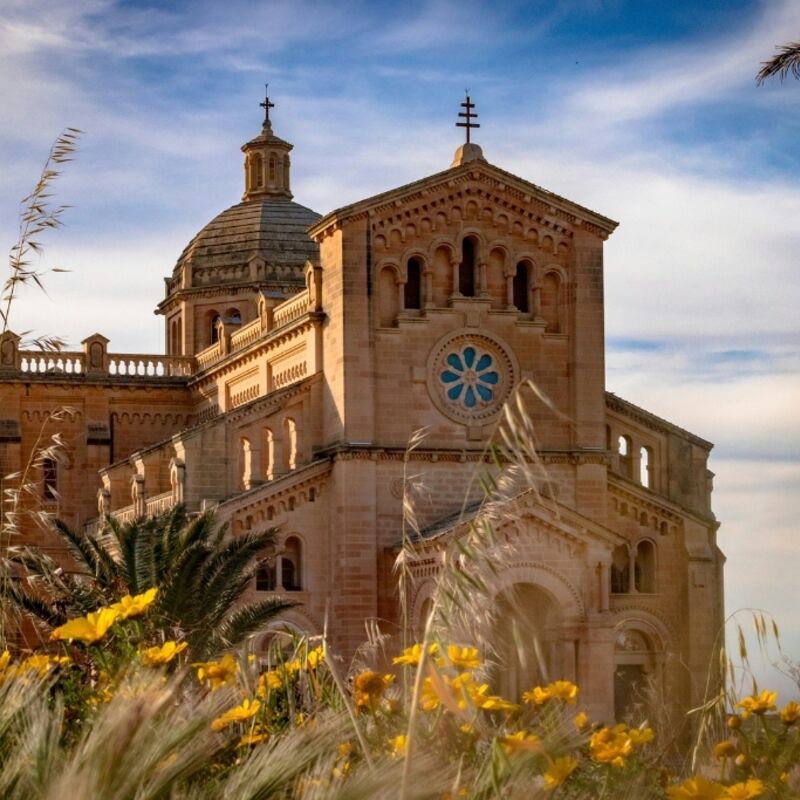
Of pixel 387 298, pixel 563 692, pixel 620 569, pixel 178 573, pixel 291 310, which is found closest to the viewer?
pixel 563 692

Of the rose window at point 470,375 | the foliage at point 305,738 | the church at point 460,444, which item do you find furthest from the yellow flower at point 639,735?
the rose window at point 470,375

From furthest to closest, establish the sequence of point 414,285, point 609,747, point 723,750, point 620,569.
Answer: point 620,569, point 414,285, point 723,750, point 609,747

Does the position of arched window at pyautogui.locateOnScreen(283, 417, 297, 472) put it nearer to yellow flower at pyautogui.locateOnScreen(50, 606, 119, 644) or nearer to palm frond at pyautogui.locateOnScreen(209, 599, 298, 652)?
palm frond at pyautogui.locateOnScreen(209, 599, 298, 652)

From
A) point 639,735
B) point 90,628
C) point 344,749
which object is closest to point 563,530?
point 639,735

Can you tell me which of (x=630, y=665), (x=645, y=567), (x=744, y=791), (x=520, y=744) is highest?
(x=645, y=567)

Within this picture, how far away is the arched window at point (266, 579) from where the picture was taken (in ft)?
148

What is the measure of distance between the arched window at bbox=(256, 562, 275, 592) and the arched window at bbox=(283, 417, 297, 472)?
2.77m

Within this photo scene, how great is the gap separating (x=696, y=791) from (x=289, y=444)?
125ft

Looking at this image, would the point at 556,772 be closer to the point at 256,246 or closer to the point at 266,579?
the point at 266,579

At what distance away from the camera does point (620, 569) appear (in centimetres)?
4847

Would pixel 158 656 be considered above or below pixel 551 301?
below

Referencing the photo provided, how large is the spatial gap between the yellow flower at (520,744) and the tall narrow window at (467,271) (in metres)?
38.2

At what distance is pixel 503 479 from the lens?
8.84m

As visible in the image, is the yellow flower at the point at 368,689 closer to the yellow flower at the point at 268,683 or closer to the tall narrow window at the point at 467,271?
the yellow flower at the point at 268,683
